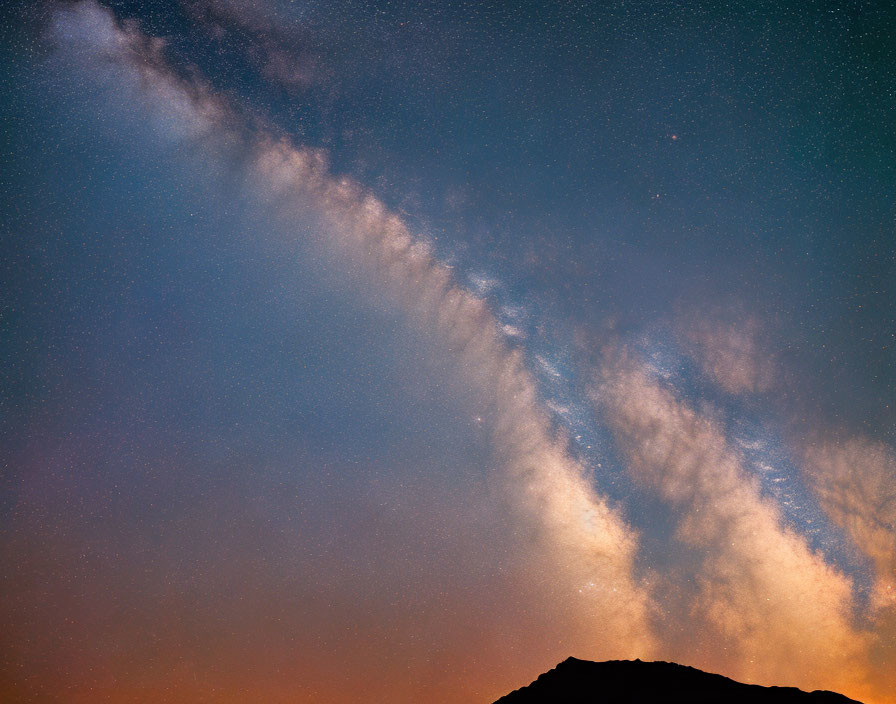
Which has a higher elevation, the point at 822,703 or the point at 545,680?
the point at 822,703

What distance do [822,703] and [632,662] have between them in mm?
4439

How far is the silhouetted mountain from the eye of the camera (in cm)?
1319

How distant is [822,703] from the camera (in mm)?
12812

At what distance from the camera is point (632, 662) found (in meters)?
15.2

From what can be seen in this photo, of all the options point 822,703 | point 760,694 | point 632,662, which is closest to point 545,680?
point 632,662

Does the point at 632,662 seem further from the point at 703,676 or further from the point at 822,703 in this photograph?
the point at 822,703

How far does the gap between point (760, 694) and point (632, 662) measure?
3171 mm

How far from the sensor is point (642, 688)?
1388 cm

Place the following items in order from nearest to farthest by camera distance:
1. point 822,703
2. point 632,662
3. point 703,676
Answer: point 822,703 → point 703,676 → point 632,662

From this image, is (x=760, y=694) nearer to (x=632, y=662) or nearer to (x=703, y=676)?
(x=703, y=676)

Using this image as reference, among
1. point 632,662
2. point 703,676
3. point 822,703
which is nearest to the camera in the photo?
point 822,703

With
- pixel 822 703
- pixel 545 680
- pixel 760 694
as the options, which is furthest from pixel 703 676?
pixel 545 680

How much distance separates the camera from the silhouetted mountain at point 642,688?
1319 cm

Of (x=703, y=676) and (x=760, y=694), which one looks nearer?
(x=760, y=694)
